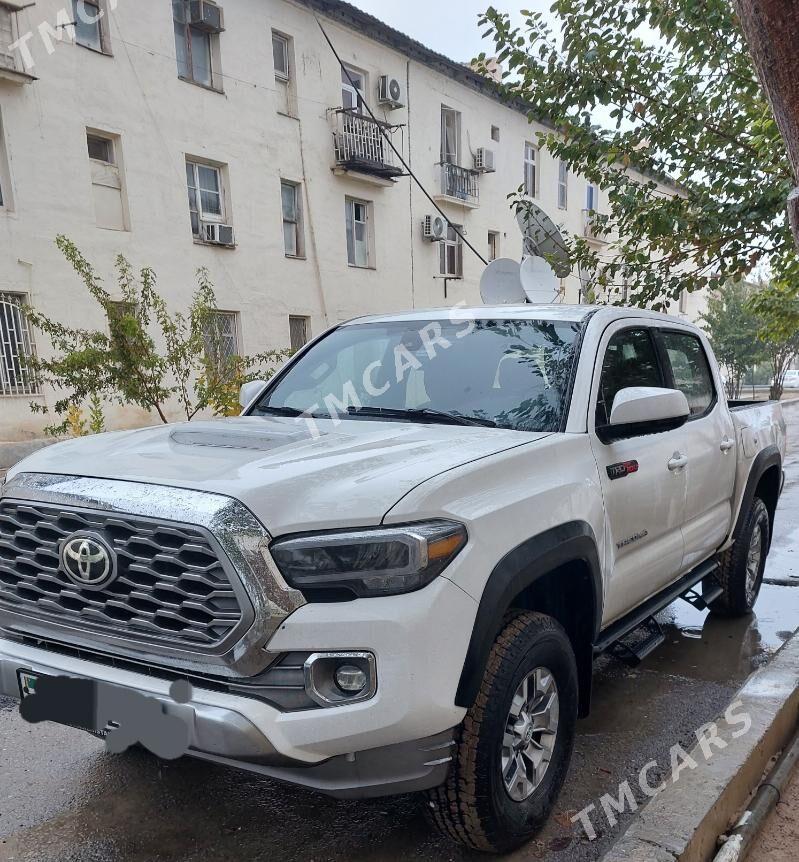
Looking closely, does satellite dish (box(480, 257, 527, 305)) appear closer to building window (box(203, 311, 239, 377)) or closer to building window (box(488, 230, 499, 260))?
building window (box(203, 311, 239, 377))

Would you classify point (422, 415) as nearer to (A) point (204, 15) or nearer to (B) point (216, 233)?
(B) point (216, 233)

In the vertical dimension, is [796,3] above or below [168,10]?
below

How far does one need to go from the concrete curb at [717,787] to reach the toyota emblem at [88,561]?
1.70m

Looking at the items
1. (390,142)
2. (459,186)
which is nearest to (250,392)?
(390,142)

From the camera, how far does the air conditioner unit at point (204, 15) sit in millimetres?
13352

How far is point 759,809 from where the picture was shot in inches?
102

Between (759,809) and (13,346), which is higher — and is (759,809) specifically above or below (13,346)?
below

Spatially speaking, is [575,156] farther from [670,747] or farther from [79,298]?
[79,298]

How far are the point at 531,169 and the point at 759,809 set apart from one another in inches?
893

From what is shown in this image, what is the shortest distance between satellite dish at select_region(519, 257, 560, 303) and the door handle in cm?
209

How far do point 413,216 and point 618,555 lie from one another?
668 inches

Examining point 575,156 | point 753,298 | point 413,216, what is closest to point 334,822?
point 575,156

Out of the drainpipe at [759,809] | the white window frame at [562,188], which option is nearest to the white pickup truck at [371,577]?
the drainpipe at [759,809]

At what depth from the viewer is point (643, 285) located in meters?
7.41
